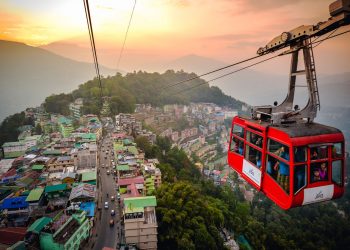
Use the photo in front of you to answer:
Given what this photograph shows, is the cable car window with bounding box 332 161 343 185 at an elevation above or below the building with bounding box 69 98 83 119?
below

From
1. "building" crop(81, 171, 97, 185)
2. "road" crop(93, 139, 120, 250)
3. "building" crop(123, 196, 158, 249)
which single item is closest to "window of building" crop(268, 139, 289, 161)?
"building" crop(123, 196, 158, 249)

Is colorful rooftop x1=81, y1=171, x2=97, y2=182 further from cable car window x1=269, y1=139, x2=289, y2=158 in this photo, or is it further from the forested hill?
cable car window x1=269, y1=139, x2=289, y2=158

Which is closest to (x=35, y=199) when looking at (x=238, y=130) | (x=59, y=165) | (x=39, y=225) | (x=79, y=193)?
(x=79, y=193)

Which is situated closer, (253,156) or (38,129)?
(253,156)

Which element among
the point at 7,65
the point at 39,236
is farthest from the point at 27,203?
the point at 7,65

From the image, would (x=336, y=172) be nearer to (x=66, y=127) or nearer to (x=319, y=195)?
(x=319, y=195)

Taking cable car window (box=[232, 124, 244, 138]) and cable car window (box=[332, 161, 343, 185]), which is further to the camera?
cable car window (box=[232, 124, 244, 138])

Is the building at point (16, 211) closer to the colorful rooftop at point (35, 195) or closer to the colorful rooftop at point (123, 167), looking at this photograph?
the colorful rooftop at point (35, 195)
